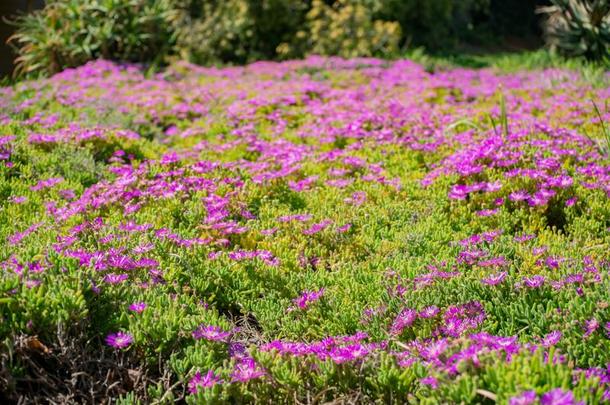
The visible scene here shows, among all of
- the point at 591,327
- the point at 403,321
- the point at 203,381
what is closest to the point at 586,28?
the point at 591,327

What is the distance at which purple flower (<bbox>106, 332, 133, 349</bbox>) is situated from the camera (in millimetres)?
2865

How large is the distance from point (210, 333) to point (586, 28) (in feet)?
40.9

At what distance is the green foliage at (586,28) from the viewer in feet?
41.0

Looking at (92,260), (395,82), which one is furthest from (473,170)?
(395,82)

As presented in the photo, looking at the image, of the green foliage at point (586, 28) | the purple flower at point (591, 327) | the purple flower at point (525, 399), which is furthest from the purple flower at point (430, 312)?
the green foliage at point (586, 28)

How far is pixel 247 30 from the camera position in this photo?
1608cm

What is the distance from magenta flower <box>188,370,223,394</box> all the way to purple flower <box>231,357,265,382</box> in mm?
78

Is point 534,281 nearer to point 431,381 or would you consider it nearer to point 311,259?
point 431,381

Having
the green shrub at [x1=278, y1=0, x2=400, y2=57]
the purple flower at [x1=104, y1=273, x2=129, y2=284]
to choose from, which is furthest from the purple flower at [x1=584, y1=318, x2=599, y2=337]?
the green shrub at [x1=278, y1=0, x2=400, y2=57]

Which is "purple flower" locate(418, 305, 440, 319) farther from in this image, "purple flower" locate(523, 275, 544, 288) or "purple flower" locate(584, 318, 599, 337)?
"purple flower" locate(584, 318, 599, 337)

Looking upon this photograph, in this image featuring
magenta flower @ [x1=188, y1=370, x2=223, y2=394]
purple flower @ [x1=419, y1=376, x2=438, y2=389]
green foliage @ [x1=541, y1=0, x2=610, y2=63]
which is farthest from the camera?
green foliage @ [x1=541, y1=0, x2=610, y2=63]

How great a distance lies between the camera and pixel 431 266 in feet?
12.5

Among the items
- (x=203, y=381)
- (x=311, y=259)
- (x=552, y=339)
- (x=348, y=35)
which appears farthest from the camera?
(x=348, y=35)

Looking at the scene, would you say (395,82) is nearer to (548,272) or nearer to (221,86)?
(221,86)
